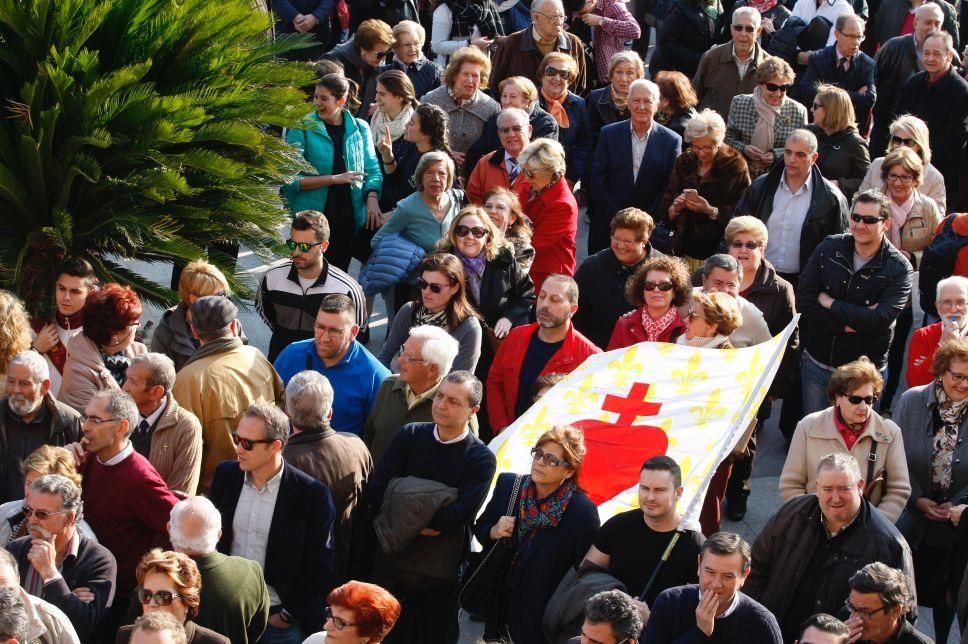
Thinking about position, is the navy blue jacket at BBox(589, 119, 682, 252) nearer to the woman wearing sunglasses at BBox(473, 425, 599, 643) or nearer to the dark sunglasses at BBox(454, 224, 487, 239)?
the dark sunglasses at BBox(454, 224, 487, 239)

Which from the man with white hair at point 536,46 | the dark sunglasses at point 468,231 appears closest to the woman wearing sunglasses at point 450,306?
the dark sunglasses at point 468,231

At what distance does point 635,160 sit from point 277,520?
5156 millimetres

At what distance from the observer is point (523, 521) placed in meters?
7.16

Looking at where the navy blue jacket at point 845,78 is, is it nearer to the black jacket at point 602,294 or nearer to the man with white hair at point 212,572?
the black jacket at point 602,294

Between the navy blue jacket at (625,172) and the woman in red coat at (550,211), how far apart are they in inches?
37.0

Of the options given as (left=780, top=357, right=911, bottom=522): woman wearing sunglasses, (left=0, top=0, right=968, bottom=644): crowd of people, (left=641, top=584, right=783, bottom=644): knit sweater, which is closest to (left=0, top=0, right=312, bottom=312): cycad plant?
(left=0, top=0, right=968, bottom=644): crowd of people

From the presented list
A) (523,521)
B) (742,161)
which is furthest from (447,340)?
(742,161)

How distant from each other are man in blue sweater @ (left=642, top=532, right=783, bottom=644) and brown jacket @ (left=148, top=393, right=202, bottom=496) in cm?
244

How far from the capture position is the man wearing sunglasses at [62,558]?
6.47m

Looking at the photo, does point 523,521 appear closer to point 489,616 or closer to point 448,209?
point 489,616

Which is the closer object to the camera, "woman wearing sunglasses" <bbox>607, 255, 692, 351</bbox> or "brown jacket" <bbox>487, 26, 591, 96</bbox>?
"woman wearing sunglasses" <bbox>607, 255, 692, 351</bbox>

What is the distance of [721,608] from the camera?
21.1 ft

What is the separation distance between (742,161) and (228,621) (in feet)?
18.6

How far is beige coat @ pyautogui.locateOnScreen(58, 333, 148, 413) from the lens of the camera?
26.8 feet
